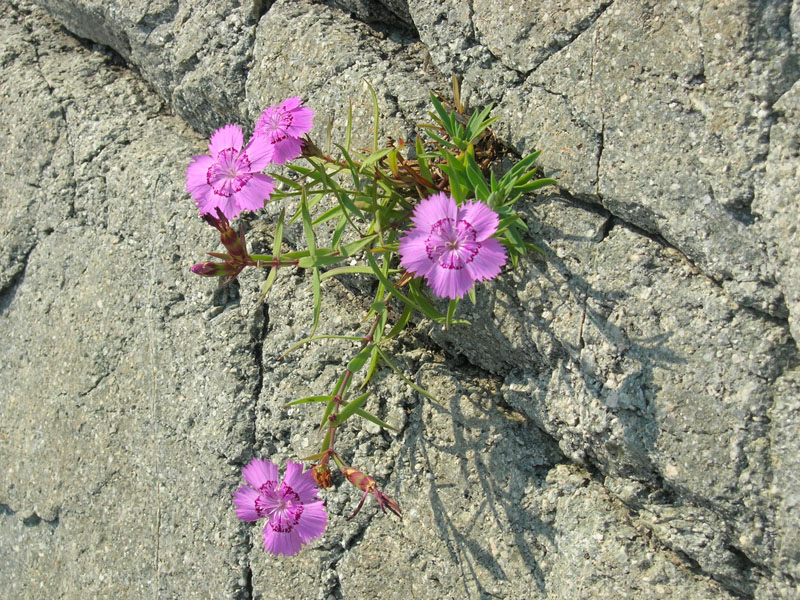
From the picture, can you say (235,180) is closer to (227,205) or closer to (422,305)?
(227,205)

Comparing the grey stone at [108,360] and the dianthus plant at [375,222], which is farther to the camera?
the grey stone at [108,360]

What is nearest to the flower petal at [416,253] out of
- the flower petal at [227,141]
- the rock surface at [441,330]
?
the rock surface at [441,330]

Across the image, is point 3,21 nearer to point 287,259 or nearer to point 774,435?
point 287,259

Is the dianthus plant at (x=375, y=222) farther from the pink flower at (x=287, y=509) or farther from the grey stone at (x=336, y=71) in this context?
the grey stone at (x=336, y=71)

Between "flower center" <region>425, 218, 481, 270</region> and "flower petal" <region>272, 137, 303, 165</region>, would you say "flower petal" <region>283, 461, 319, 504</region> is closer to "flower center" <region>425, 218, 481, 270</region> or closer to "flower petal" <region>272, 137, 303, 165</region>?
"flower center" <region>425, 218, 481, 270</region>

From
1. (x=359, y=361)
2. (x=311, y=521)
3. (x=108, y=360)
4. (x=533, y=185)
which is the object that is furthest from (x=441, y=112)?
(x=108, y=360)

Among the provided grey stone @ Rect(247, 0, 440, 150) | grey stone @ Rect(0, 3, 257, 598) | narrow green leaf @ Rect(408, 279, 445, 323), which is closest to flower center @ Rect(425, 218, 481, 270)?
narrow green leaf @ Rect(408, 279, 445, 323)

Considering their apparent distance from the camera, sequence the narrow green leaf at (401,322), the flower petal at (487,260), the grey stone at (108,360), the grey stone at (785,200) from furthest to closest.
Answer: the grey stone at (108,360) < the narrow green leaf at (401,322) < the flower petal at (487,260) < the grey stone at (785,200)
